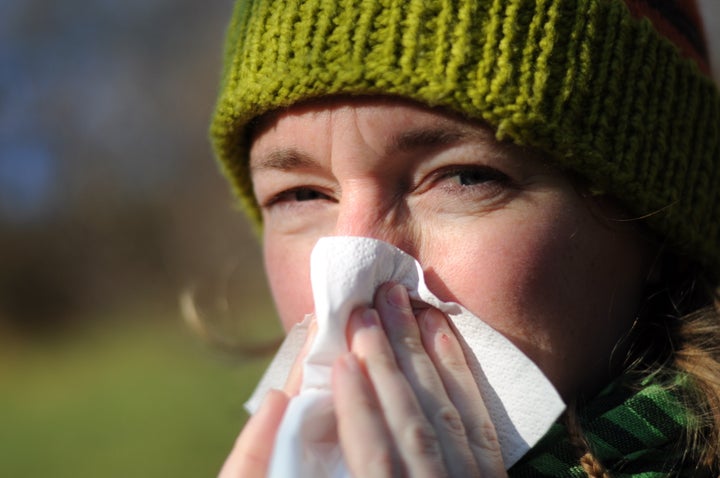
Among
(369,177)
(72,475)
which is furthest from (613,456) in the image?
(72,475)

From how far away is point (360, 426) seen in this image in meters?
1.41

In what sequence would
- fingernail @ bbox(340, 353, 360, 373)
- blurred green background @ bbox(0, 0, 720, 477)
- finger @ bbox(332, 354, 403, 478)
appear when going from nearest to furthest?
1. finger @ bbox(332, 354, 403, 478)
2. fingernail @ bbox(340, 353, 360, 373)
3. blurred green background @ bbox(0, 0, 720, 477)

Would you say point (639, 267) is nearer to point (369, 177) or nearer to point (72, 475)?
point (369, 177)

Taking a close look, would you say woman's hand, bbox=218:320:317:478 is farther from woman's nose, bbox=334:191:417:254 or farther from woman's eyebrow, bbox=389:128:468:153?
woman's eyebrow, bbox=389:128:468:153

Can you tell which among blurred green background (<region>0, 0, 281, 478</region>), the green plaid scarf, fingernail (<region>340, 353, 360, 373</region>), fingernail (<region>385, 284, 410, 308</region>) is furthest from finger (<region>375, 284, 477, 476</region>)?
blurred green background (<region>0, 0, 281, 478</region>)

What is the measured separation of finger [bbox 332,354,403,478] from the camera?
4.48 ft

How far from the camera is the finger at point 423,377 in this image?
1.46m

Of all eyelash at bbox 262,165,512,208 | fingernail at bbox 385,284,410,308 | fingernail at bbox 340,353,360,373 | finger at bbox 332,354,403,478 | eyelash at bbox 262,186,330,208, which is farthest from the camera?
eyelash at bbox 262,186,330,208

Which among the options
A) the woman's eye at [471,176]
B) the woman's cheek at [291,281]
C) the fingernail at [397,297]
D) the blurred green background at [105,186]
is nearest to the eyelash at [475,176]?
the woman's eye at [471,176]

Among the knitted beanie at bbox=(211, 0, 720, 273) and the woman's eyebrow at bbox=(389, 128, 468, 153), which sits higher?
the knitted beanie at bbox=(211, 0, 720, 273)

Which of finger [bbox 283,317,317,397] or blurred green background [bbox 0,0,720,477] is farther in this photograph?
blurred green background [bbox 0,0,720,477]

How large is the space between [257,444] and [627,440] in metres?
0.75

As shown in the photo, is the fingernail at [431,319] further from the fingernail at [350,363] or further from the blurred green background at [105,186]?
the blurred green background at [105,186]

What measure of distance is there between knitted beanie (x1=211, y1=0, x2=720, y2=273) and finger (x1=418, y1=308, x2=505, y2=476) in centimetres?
40
